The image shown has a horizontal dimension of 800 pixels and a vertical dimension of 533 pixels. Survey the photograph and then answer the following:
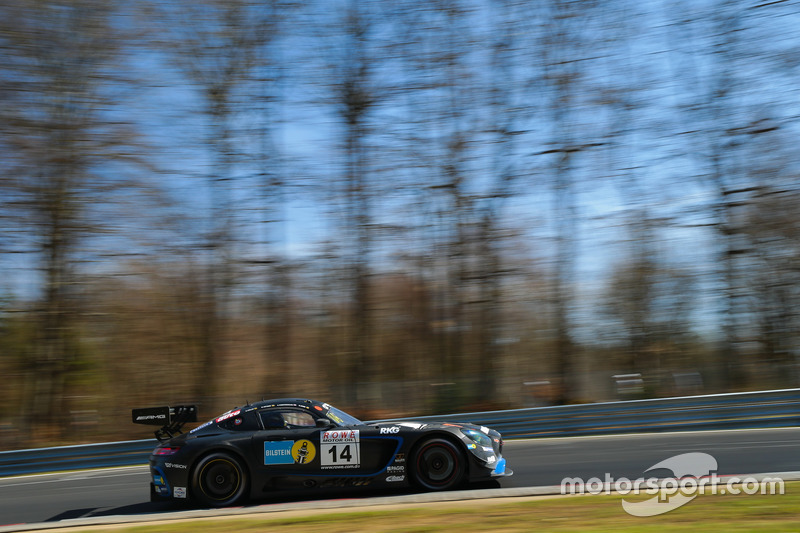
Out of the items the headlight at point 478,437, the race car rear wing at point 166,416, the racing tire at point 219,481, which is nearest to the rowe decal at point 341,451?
the racing tire at point 219,481

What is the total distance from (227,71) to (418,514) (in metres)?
17.6

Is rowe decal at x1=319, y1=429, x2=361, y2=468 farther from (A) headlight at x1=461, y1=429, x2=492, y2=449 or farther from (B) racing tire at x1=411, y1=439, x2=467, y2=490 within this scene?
(A) headlight at x1=461, y1=429, x2=492, y2=449

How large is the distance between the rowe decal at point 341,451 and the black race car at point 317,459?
11mm

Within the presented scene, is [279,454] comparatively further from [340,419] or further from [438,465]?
[438,465]

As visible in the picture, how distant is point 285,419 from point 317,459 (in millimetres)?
638

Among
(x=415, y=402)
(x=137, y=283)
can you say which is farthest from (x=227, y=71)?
(x=415, y=402)

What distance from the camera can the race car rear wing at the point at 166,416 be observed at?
820cm

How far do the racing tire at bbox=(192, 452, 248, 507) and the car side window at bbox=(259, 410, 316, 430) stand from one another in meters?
0.55

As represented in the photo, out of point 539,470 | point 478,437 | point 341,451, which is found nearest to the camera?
point 341,451

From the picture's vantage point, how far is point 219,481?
787 cm

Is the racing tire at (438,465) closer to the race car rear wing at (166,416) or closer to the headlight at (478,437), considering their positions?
the headlight at (478,437)

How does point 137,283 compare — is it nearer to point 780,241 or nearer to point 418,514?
point 418,514

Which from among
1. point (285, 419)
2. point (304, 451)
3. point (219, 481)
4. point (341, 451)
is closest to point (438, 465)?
point (341, 451)

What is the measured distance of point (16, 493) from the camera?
10820 millimetres
